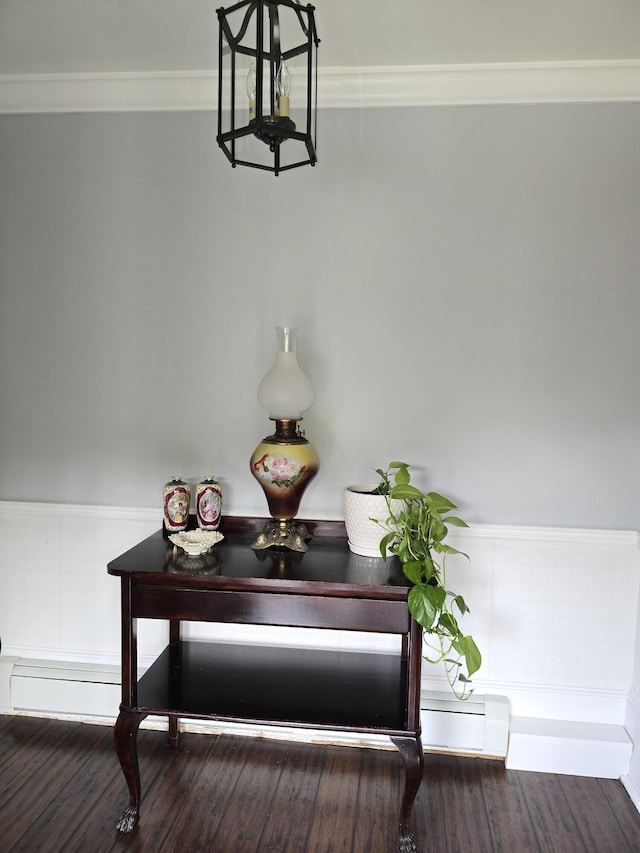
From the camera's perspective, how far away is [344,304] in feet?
7.64

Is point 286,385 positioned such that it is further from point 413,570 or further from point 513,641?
point 513,641

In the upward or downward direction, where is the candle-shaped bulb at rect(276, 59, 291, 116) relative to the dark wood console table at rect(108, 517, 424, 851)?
upward

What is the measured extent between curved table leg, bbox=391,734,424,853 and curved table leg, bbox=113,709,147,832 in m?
0.75

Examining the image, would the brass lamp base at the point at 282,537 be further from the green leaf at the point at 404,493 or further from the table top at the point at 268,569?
the green leaf at the point at 404,493

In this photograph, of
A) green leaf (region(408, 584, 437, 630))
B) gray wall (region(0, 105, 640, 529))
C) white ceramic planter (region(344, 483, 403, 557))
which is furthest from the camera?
gray wall (region(0, 105, 640, 529))

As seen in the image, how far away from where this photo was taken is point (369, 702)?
195 cm

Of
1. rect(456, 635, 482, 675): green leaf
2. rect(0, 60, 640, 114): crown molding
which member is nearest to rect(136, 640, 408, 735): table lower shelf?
rect(456, 635, 482, 675): green leaf

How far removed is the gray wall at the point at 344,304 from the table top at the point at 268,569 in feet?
1.20

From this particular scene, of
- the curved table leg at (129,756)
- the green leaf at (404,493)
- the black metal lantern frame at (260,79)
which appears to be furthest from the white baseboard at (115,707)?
the black metal lantern frame at (260,79)

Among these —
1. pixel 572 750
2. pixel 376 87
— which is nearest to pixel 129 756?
pixel 572 750

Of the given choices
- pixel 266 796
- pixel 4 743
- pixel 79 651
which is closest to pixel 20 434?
pixel 79 651

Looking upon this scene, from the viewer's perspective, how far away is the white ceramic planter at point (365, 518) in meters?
1.97

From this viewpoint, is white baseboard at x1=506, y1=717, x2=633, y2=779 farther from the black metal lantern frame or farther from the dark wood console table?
the black metal lantern frame

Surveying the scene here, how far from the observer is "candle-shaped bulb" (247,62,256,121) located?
1.40 m
